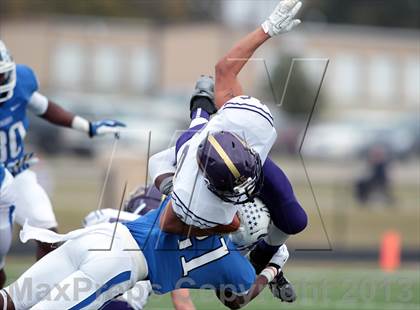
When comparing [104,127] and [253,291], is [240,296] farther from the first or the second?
[104,127]

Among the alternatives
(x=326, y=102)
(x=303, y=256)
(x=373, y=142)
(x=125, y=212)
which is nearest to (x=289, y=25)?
(x=125, y=212)

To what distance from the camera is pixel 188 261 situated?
4777 mm

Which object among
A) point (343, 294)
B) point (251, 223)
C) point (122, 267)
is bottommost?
point (343, 294)

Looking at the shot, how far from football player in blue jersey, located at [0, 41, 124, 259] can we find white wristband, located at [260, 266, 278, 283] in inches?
66.1

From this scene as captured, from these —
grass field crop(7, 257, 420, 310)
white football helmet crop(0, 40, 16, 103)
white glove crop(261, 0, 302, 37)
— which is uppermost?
white glove crop(261, 0, 302, 37)

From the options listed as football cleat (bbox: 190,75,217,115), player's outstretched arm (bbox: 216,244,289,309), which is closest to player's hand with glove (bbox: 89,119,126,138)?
football cleat (bbox: 190,75,217,115)

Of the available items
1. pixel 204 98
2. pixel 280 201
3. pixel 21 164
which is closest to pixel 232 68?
pixel 204 98

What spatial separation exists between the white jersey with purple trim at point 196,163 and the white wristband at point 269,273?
2.04ft

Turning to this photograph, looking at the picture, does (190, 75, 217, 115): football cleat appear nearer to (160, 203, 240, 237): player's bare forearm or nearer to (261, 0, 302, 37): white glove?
(261, 0, 302, 37): white glove

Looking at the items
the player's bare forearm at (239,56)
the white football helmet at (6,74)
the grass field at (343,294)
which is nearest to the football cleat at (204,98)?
the player's bare forearm at (239,56)

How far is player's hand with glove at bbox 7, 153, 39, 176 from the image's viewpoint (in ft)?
21.6

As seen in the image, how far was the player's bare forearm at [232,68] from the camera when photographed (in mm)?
5148

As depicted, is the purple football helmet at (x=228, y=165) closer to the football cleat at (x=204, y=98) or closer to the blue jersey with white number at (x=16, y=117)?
the football cleat at (x=204, y=98)

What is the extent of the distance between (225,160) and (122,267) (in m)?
0.71
